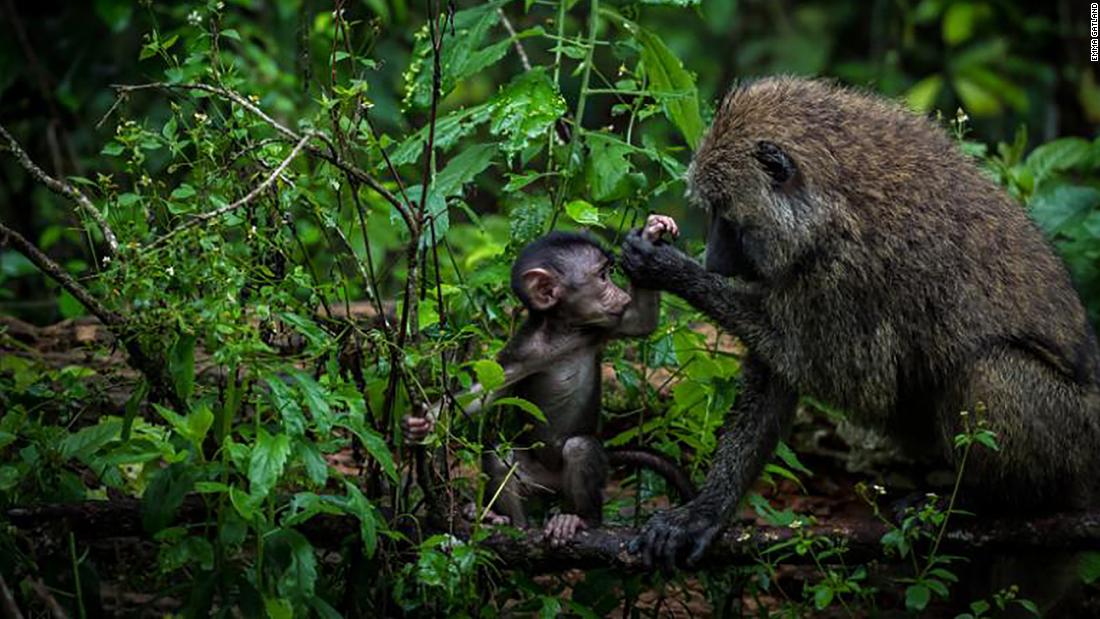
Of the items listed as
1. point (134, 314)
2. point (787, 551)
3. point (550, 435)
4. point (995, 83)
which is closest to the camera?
point (134, 314)

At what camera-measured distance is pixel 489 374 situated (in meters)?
4.60

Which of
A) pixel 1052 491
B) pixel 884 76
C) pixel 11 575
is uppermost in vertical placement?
pixel 884 76

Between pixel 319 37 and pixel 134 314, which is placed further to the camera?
pixel 319 37

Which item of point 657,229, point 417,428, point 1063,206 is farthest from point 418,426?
point 1063,206

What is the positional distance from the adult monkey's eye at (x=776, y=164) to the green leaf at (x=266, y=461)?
6.37 ft

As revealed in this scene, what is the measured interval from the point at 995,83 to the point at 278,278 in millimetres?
7949

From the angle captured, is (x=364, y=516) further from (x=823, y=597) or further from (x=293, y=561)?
(x=823, y=597)

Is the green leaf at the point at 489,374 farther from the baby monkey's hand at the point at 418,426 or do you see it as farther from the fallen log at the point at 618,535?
the fallen log at the point at 618,535

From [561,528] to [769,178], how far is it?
138cm

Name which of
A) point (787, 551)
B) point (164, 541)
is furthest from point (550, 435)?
point (164, 541)

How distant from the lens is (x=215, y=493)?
4.52 meters

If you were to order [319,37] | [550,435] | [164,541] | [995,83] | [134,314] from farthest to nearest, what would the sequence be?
[995,83] < [319,37] < [550,435] < [164,541] < [134,314]

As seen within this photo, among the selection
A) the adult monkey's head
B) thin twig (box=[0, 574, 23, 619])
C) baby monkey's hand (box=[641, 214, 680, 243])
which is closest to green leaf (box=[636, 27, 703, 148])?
the adult monkey's head

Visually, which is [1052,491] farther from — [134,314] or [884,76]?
[884,76]
